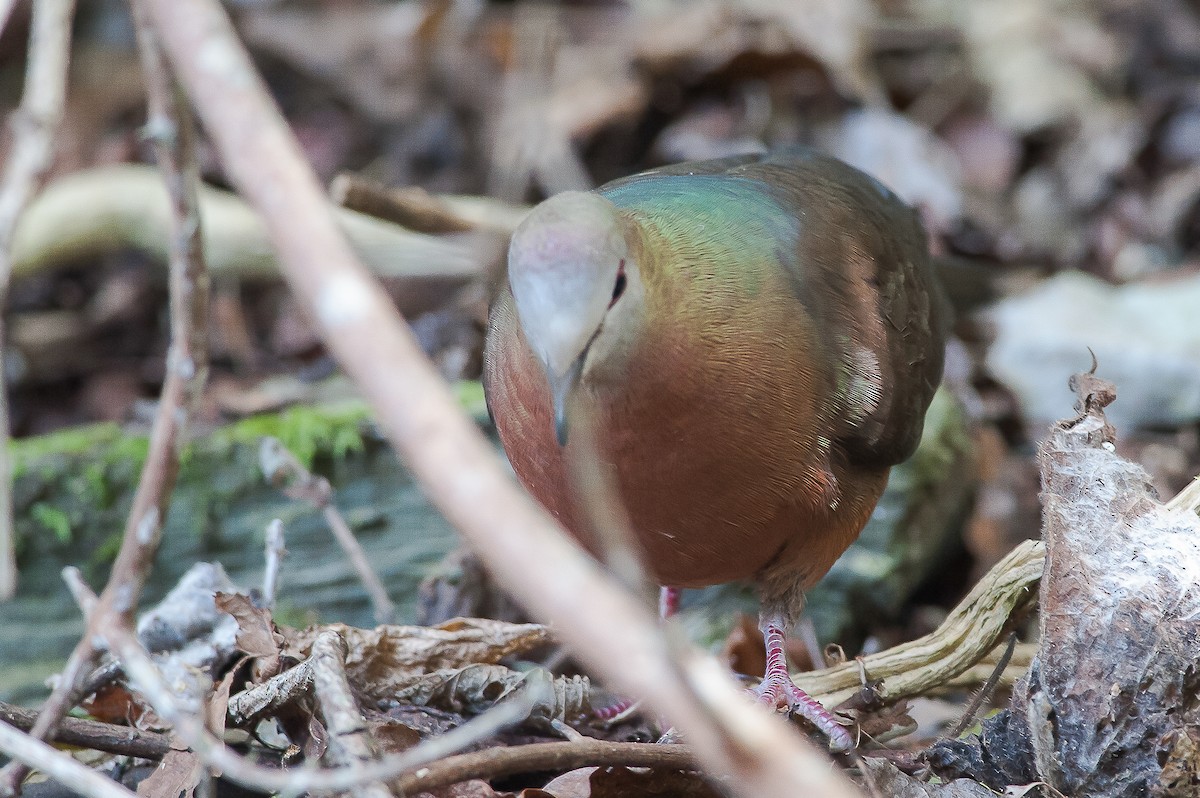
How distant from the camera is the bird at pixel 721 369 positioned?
2.64 metres

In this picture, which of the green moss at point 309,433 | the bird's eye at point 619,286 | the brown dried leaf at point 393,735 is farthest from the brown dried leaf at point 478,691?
the green moss at point 309,433

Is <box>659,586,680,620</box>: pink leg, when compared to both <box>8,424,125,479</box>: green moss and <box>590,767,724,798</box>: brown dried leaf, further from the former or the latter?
<box>8,424,125,479</box>: green moss

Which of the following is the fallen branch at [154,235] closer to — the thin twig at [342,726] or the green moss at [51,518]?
the green moss at [51,518]

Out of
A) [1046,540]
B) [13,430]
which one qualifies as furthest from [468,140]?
[1046,540]

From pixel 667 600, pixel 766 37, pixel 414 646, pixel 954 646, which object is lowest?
pixel 667 600

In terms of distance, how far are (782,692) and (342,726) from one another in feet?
5.47

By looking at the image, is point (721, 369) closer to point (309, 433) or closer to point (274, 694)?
point (274, 694)

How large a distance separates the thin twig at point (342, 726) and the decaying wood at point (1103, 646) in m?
1.44

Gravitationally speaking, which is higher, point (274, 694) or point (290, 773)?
point (290, 773)

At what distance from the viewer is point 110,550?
15.3 feet

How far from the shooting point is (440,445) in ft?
4.77

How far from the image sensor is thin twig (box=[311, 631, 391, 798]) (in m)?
2.34

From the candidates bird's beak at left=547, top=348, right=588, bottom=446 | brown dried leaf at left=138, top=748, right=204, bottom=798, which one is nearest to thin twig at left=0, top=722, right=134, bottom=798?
brown dried leaf at left=138, top=748, right=204, bottom=798

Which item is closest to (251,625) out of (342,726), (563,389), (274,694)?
(274,694)
